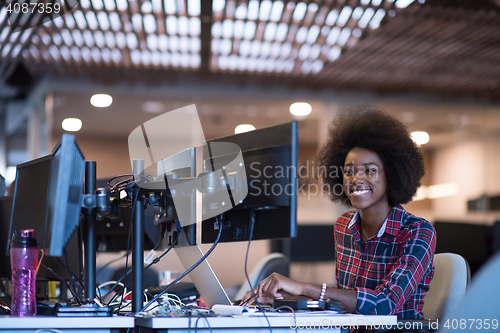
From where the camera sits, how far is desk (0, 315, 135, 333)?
1259 mm

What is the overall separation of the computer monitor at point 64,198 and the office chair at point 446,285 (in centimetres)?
140

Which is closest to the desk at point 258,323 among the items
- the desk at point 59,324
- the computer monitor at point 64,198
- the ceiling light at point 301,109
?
the desk at point 59,324

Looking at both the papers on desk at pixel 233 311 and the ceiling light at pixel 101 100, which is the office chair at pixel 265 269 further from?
the ceiling light at pixel 101 100

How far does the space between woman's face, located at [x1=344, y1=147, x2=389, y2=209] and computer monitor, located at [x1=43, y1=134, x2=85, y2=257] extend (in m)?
1.21

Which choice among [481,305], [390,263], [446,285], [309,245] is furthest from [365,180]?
[309,245]

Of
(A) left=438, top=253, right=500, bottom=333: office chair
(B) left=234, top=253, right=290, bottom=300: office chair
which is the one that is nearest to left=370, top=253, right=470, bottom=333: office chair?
(A) left=438, top=253, right=500, bottom=333: office chair

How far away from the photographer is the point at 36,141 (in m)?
6.51

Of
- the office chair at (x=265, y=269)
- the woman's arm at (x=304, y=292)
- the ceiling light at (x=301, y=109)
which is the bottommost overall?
the office chair at (x=265, y=269)

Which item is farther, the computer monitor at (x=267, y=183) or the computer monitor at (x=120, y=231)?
the computer monitor at (x=120, y=231)

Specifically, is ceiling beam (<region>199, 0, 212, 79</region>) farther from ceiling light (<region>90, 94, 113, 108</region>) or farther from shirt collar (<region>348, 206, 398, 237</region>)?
shirt collar (<region>348, 206, 398, 237</region>)

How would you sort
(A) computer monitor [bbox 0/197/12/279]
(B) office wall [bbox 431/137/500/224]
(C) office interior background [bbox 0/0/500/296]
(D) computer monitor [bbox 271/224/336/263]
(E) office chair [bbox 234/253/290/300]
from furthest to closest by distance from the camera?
1. (B) office wall [bbox 431/137/500/224]
2. (D) computer monitor [bbox 271/224/336/263]
3. (C) office interior background [bbox 0/0/500/296]
4. (E) office chair [bbox 234/253/290/300]
5. (A) computer monitor [bbox 0/197/12/279]

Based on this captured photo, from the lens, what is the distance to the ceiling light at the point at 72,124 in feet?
20.3

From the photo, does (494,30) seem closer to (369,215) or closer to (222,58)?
(222,58)

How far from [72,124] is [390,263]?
5197mm
